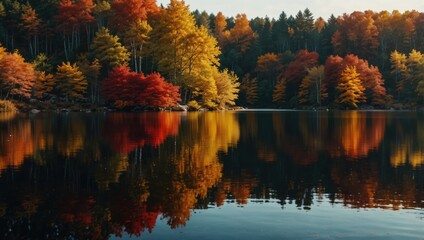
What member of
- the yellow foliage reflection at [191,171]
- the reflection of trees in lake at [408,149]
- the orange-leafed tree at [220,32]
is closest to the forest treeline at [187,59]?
the orange-leafed tree at [220,32]

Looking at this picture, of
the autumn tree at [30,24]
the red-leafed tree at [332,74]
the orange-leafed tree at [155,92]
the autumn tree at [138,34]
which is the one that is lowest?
the orange-leafed tree at [155,92]

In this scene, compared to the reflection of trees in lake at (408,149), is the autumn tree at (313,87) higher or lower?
higher

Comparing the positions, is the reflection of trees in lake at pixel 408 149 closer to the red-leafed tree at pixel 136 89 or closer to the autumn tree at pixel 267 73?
the red-leafed tree at pixel 136 89

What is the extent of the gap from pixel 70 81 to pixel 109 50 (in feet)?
25.3

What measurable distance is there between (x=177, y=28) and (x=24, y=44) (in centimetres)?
3461

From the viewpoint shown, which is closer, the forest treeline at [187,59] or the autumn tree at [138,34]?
the forest treeline at [187,59]

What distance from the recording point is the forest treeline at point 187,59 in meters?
63.9

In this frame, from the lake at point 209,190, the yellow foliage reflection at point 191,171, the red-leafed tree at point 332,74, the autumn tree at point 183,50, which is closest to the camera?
the lake at point 209,190

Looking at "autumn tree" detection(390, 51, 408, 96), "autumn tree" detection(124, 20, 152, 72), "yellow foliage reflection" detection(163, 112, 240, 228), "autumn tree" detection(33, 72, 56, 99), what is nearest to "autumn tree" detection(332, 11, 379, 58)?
"autumn tree" detection(390, 51, 408, 96)

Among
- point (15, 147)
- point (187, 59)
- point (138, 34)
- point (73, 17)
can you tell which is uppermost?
point (73, 17)

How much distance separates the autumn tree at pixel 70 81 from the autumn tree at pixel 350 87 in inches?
1806

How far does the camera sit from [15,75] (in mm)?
60156

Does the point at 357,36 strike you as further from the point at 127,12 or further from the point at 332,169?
the point at 332,169

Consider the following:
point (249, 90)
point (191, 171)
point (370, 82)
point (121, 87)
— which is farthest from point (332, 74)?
point (191, 171)
